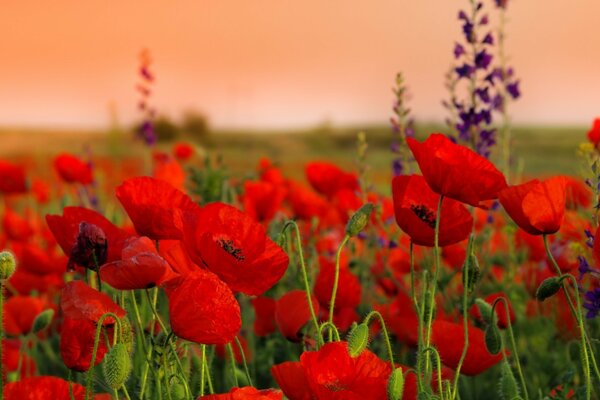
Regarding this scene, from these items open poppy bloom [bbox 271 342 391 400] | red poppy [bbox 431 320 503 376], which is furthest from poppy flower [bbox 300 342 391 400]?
red poppy [bbox 431 320 503 376]

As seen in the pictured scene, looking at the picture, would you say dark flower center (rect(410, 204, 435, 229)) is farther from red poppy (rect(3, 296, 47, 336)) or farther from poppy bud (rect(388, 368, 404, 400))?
red poppy (rect(3, 296, 47, 336))

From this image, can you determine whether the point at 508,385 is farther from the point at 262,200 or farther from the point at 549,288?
the point at 262,200

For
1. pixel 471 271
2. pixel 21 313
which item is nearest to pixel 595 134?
pixel 471 271

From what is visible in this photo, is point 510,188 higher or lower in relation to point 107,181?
higher

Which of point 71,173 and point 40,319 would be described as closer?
point 40,319

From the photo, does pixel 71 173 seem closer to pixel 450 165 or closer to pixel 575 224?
pixel 575 224

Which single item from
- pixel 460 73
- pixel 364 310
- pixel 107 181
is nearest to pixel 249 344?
pixel 364 310

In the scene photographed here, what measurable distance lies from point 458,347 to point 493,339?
0.09 m

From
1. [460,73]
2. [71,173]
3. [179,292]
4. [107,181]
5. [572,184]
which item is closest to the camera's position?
[179,292]

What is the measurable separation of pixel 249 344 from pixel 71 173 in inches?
46.9

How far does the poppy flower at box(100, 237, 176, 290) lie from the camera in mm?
1126

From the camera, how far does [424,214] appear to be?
140cm

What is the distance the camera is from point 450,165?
1286mm

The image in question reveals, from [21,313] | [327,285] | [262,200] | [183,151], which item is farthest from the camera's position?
[183,151]
